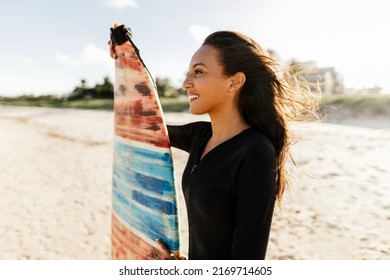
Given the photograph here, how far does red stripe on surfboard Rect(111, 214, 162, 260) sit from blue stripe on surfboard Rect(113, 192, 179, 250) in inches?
2.3

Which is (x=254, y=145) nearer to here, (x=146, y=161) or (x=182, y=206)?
(x=146, y=161)

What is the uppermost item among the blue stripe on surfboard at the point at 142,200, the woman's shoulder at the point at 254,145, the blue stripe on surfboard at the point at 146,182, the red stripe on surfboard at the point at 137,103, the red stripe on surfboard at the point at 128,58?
the red stripe on surfboard at the point at 128,58

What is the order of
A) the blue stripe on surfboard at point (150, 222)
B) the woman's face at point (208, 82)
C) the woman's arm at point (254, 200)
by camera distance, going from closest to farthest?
the woman's arm at point (254, 200) < the woman's face at point (208, 82) < the blue stripe on surfboard at point (150, 222)

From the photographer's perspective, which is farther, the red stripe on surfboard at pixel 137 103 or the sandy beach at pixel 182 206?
the sandy beach at pixel 182 206

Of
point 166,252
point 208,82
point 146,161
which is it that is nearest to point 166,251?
point 166,252

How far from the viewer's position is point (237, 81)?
148 cm

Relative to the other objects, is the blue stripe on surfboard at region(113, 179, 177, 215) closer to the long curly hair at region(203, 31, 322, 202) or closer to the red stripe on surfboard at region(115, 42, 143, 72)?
the long curly hair at region(203, 31, 322, 202)

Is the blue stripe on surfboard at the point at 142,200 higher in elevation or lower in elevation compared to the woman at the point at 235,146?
lower

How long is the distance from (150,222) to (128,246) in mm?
316

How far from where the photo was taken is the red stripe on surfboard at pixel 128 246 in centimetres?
188

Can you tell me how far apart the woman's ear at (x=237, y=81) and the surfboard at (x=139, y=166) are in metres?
0.50

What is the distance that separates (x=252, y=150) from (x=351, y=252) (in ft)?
10.5

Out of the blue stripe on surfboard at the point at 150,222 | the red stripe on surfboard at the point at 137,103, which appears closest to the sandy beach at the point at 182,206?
the blue stripe on surfboard at the point at 150,222

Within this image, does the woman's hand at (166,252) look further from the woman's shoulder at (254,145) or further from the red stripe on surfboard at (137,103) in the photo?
the woman's shoulder at (254,145)
